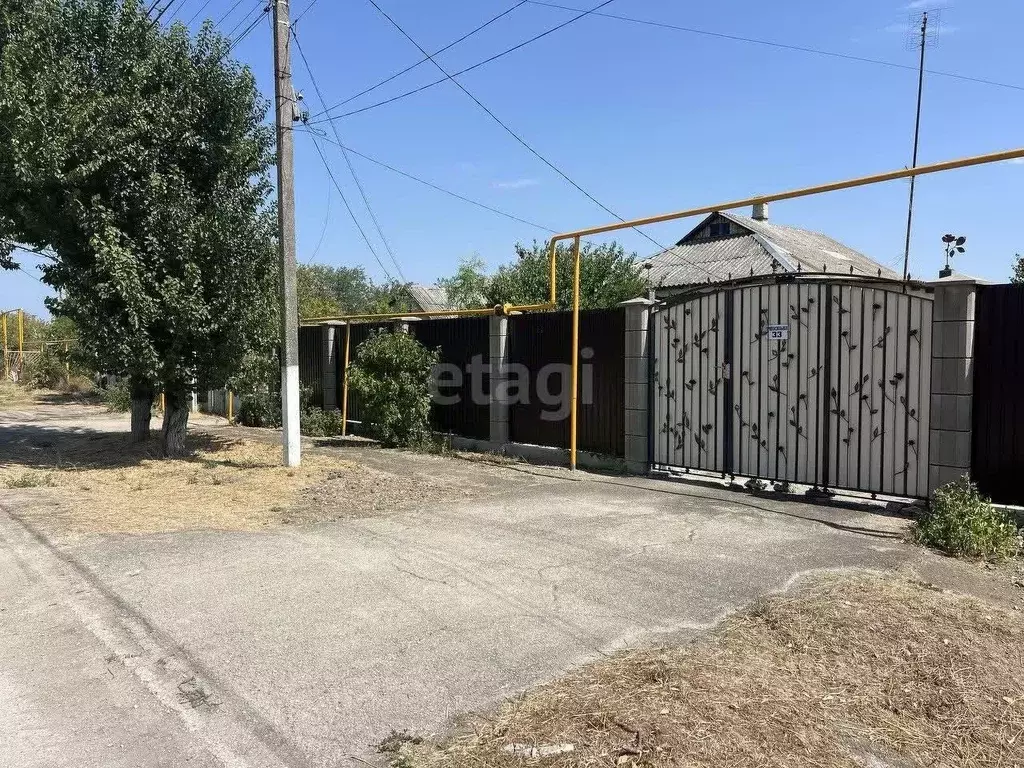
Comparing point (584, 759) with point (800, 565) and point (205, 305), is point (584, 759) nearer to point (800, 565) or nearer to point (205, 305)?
point (800, 565)

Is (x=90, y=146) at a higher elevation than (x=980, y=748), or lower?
higher

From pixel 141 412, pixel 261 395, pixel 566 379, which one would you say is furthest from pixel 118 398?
pixel 566 379

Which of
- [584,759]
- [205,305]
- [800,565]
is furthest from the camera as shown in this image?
[205,305]

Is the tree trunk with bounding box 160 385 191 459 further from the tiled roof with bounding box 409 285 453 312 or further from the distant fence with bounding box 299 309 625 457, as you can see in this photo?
the tiled roof with bounding box 409 285 453 312

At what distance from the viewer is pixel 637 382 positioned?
974 cm

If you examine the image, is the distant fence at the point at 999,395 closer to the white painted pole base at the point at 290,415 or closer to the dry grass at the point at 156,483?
the dry grass at the point at 156,483

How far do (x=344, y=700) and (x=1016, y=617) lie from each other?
4.17 m

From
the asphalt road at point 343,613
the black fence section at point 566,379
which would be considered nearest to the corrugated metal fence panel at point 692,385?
the black fence section at point 566,379

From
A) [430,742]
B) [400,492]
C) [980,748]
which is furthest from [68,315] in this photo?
[980,748]

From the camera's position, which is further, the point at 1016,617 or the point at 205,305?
the point at 205,305

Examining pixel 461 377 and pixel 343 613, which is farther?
pixel 461 377

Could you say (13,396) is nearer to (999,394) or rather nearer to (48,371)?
(48,371)

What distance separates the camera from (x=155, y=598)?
4.95 m

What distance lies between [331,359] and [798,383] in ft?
32.7
